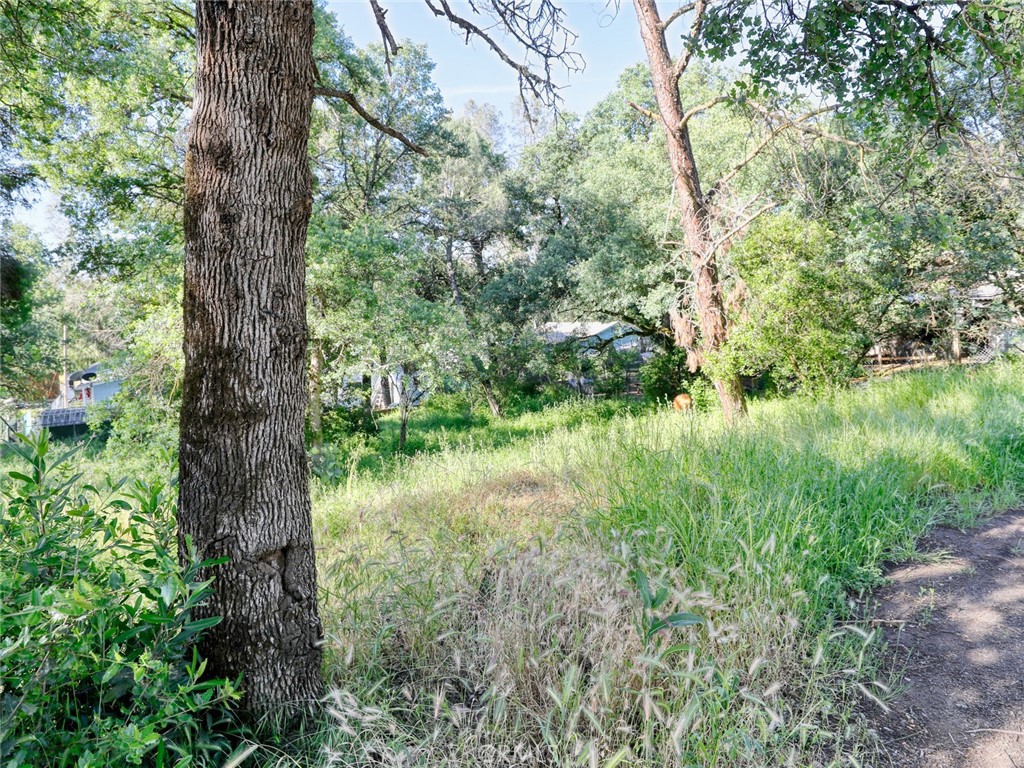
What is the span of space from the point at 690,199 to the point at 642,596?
274 inches

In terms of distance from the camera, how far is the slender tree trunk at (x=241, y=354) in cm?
190

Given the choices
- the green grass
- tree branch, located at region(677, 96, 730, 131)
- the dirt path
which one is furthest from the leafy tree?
the dirt path

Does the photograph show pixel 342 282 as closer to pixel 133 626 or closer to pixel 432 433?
pixel 432 433

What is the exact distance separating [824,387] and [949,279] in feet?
17.6

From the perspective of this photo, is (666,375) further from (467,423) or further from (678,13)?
(678,13)

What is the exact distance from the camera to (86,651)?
4.81 ft

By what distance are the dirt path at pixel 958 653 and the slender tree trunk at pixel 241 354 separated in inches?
83.7

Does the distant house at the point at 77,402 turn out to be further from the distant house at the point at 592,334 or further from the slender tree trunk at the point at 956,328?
the slender tree trunk at the point at 956,328

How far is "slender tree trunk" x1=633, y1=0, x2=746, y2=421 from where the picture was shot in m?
7.45

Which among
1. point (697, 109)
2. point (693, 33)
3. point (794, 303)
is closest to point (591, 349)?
point (794, 303)

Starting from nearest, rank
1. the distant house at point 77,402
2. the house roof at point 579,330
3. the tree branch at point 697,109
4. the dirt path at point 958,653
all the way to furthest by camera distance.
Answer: the dirt path at point 958,653 < the tree branch at point 697,109 < the distant house at point 77,402 < the house roof at point 579,330

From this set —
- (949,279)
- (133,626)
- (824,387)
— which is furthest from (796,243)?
(133,626)

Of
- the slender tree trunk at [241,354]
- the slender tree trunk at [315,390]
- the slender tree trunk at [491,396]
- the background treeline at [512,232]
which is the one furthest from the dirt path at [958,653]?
the slender tree trunk at [491,396]

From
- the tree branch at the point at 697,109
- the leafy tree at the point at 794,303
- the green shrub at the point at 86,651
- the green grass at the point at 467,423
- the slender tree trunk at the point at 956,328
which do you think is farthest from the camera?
the green grass at the point at 467,423
